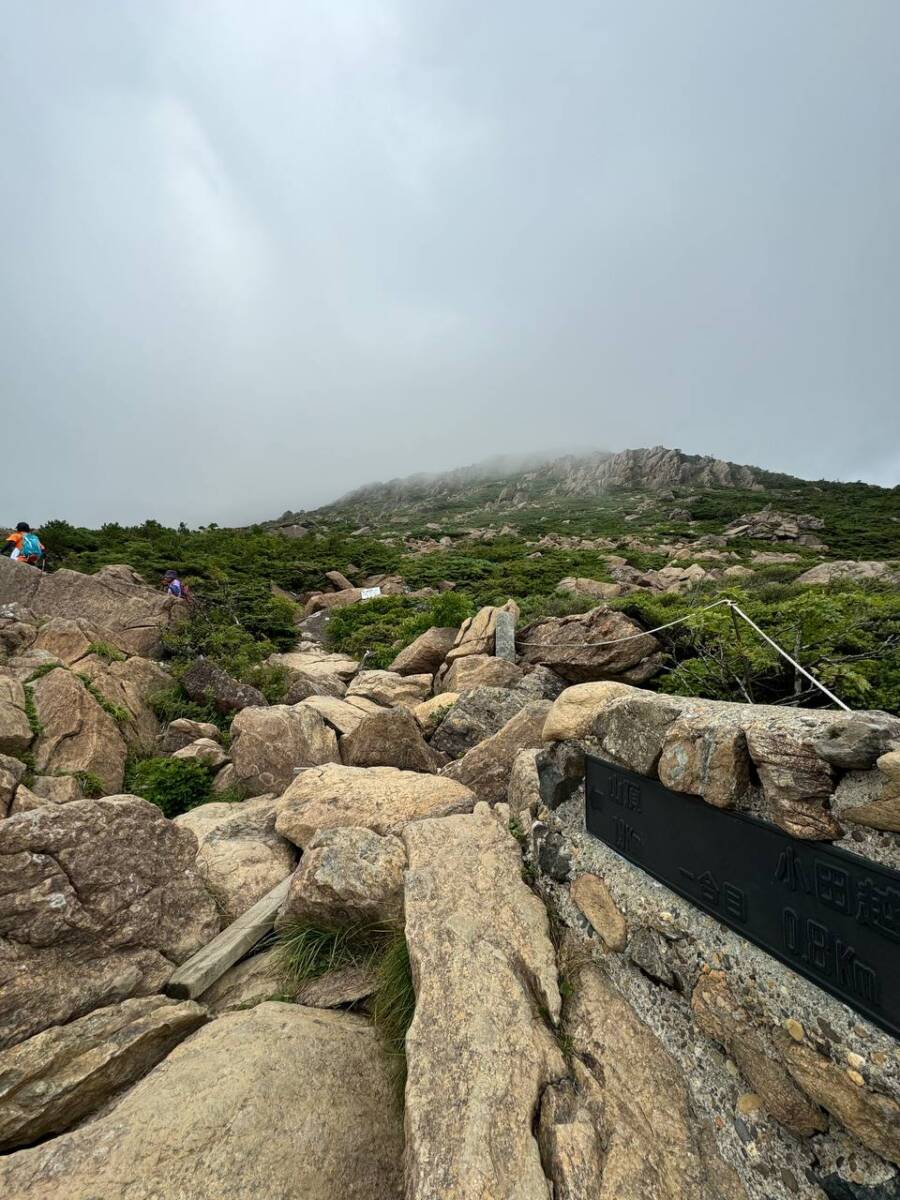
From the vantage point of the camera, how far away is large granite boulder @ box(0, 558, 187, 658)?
11.7 meters

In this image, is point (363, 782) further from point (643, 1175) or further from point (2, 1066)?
point (643, 1175)

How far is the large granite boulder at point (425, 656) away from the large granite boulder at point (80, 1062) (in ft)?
26.9

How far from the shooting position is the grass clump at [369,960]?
2.78 m

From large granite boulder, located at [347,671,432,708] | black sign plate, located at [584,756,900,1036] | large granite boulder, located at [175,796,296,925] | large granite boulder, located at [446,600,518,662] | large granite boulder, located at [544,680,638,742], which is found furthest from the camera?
large granite boulder, located at [446,600,518,662]

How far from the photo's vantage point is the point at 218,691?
8.80 m

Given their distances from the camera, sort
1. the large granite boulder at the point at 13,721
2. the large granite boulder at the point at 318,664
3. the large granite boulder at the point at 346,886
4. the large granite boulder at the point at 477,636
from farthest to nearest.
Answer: the large granite boulder at the point at 318,664 → the large granite boulder at the point at 477,636 → the large granite boulder at the point at 13,721 → the large granite boulder at the point at 346,886

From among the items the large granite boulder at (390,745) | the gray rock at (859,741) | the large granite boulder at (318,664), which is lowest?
the large granite boulder at (390,745)

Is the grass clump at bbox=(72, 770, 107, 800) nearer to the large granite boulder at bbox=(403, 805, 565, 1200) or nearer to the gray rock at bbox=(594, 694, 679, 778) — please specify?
the large granite boulder at bbox=(403, 805, 565, 1200)

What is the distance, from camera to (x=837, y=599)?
5477 mm

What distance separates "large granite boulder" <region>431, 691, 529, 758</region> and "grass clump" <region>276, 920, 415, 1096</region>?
3513mm

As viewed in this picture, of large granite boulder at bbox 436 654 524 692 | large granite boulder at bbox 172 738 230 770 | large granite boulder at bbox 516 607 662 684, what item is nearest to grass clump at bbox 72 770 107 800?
large granite boulder at bbox 172 738 230 770

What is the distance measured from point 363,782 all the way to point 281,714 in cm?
230

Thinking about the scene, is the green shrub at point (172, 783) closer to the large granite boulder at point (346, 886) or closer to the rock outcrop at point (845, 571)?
the large granite boulder at point (346, 886)

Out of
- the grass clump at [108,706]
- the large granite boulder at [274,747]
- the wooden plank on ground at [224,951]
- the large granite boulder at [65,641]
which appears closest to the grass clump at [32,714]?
the grass clump at [108,706]
